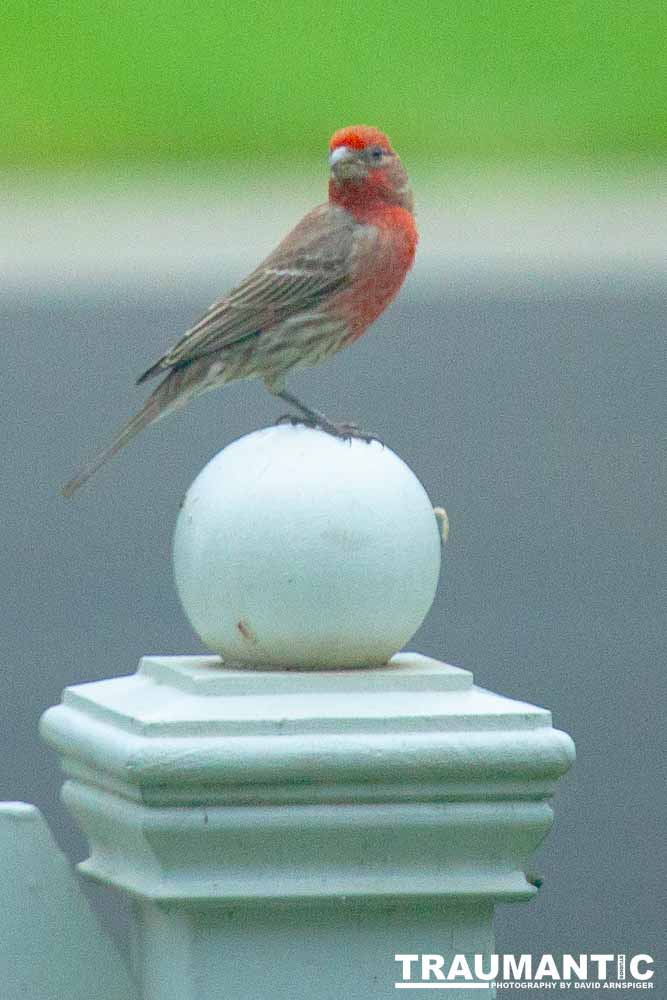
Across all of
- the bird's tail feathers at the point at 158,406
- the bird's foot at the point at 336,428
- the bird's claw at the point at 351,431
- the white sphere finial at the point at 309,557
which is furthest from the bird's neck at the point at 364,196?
the white sphere finial at the point at 309,557

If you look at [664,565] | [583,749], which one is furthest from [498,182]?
[583,749]

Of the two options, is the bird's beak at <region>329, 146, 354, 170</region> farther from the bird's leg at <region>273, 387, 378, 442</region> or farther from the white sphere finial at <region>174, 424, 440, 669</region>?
the white sphere finial at <region>174, 424, 440, 669</region>

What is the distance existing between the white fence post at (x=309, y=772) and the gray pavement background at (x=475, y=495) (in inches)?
165

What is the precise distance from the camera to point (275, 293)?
514 centimetres

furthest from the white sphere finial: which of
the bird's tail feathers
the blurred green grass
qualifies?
the blurred green grass

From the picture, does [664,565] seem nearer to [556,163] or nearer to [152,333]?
[152,333]

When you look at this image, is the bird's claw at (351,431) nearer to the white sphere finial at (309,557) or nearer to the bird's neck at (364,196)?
the white sphere finial at (309,557)

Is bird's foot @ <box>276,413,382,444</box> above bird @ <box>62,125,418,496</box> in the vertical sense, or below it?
below

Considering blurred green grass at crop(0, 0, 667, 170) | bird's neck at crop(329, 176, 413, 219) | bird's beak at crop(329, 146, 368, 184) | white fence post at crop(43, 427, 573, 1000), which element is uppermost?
blurred green grass at crop(0, 0, 667, 170)

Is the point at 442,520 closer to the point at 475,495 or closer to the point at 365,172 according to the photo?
the point at 365,172

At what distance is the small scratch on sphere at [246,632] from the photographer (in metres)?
2.95

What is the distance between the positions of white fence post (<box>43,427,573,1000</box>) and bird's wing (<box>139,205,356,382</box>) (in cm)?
212

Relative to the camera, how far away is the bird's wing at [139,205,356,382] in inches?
201

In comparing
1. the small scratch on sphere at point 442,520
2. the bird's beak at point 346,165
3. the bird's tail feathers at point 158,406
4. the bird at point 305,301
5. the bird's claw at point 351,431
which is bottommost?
the small scratch on sphere at point 442,520
